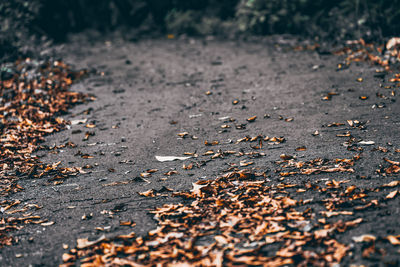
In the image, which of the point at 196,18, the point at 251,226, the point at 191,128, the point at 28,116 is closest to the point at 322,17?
the point at 196,18

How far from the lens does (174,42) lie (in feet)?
35.0

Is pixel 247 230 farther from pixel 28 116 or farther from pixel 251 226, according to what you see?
pixel 28 116

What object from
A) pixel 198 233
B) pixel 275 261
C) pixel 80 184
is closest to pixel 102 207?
pixel 80 184

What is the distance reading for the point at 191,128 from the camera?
5324 millimetres

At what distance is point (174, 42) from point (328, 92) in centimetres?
569

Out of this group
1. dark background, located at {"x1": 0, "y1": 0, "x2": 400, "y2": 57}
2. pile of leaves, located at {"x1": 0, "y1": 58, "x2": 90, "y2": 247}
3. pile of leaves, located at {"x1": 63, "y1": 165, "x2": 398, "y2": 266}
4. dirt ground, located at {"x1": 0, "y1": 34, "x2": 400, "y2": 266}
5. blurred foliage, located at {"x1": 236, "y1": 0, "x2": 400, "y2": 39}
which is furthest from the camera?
dark background, located at {"x1": 0, "y1": 0, "x2": 400, "y2": 57}

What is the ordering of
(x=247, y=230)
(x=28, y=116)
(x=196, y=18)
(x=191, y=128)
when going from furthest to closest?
(x=196, y=18) → (x=28, y=116) → (x=191, y=128) → (x=247, y=230)

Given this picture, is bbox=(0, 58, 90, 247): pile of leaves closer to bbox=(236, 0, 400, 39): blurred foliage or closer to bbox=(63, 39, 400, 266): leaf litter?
bbox=(63, 39, 400, 266): leaf litter

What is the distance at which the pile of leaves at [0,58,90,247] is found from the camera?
427cm

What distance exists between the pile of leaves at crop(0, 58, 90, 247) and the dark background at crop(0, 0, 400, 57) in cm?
140

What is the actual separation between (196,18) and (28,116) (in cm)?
695

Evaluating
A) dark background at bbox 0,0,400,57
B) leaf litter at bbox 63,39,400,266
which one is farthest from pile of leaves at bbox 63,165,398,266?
dark background at bbox 0,0,400,57

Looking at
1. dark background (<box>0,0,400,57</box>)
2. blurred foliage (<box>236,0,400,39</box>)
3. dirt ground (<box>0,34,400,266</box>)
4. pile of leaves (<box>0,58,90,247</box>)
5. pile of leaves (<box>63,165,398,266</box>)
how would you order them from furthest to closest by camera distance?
dark background (<box>0,0,400,57</box>), blurred foliage (<box>236,0,400,39</box>), pile of leaves (<box>0,58,90,247</box>), dirt ground (<box>0,34,400,266</box>), pile of leaves (<box>63,165,398,266</box>)

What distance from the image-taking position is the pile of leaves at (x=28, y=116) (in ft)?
14.0
